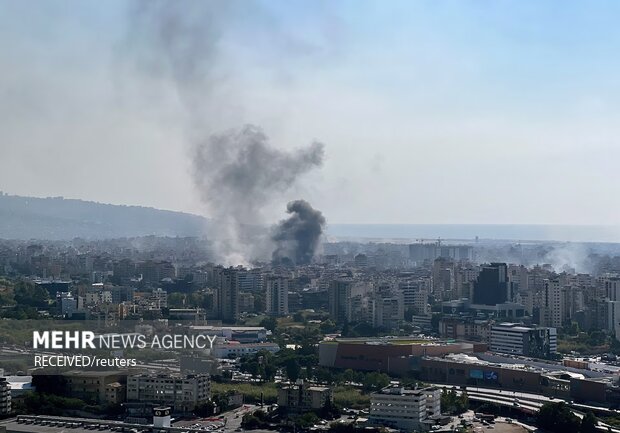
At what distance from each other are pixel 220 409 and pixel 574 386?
4813 mm

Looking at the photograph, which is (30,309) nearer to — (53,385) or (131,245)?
(53,385)

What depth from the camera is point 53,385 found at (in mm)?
12133

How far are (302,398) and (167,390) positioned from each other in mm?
1574

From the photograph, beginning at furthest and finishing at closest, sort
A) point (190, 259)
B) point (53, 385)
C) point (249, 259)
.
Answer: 1. point (190, 259)
2. point (249, 259)
3. point (53, 385)

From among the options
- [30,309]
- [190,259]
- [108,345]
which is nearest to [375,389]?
[108,345]

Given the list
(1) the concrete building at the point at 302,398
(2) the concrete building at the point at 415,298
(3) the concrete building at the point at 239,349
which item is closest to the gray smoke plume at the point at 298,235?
(2) the concrete building at the point at 415,298

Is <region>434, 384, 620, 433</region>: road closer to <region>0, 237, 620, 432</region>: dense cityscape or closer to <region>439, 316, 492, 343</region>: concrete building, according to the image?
<region>0, 237, 620, 432</region>: dense cityscape

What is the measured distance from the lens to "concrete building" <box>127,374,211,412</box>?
12.0m

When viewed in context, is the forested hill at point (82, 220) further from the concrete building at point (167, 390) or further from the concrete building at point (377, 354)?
the concrete building at point (167, 390)

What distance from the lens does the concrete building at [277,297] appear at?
24.2m

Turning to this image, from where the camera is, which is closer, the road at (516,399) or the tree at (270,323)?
the road at (516,399)

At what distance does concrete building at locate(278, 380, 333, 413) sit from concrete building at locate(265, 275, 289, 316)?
38.2 feet

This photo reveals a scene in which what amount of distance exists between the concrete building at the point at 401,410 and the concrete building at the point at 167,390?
6.65ft

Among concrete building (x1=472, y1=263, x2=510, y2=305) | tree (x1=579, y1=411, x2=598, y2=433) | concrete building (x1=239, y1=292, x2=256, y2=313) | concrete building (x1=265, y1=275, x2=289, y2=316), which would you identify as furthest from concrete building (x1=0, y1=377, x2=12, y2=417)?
concrete building (x1=472, y1=263, x2=510, y2=305)
